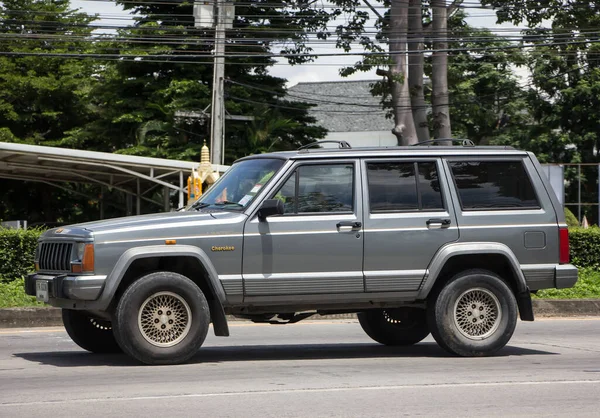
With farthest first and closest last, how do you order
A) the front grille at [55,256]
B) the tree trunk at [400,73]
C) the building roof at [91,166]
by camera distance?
the tree trunk at [400,73] → the building roof at [91,166] → the front grille at [55,256]

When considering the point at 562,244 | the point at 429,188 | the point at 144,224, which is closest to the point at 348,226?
A: the point at 429,188

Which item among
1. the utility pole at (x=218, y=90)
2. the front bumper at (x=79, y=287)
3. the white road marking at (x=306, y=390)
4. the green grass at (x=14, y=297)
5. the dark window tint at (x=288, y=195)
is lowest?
the white road marking at (x=306, y=390)

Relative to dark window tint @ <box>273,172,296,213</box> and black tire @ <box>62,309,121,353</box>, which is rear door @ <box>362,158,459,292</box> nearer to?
dark window tint @ <box>273,172,296,213</box>

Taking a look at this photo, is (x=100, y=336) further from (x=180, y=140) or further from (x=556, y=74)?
(x=556, y=74)

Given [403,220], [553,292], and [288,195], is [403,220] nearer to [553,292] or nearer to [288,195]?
[288,195]

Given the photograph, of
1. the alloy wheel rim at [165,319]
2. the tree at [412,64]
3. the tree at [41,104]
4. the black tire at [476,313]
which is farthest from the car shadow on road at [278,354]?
the tree at [41,104]

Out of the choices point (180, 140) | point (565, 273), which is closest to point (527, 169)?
point (565, 273)

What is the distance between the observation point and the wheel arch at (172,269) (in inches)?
357

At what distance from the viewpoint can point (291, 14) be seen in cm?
3716

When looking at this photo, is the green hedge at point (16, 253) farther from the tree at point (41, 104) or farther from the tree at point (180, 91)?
the tree at point (41, 104)

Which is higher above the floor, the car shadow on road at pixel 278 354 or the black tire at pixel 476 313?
the black tire at pixel 476 313

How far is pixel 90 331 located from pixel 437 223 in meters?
3.64

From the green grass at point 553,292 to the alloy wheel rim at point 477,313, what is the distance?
21.5 feet

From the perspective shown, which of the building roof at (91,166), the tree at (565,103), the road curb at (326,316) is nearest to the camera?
the road curb at (326,316)
